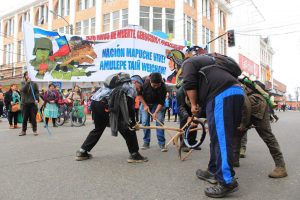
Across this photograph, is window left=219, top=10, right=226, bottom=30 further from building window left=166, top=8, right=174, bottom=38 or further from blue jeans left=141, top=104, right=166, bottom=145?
blue jeans left=141, top=104, right=166, bottom=145

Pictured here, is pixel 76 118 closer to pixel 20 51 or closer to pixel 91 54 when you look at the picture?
pixel 91 54

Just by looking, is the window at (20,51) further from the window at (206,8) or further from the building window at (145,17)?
the window at (206,8)

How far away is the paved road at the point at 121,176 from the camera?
3.62 m

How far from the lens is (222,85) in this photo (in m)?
3.56

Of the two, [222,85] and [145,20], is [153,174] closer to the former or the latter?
[222,85]

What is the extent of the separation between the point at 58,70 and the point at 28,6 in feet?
100.0

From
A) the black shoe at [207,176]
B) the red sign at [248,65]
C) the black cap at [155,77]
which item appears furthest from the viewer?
the red sign at [248,65]

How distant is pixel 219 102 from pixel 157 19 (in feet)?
85.2

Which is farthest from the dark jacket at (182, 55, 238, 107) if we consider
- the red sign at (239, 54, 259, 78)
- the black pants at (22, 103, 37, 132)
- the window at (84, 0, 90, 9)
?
the red sign at (239, 54, 259, 78)

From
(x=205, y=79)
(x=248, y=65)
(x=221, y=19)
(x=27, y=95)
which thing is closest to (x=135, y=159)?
(x=205, y=79)

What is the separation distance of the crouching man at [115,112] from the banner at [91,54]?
30.1 feet

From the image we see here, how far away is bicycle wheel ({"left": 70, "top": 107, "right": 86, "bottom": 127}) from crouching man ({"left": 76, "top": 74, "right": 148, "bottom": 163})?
7385 millimetres

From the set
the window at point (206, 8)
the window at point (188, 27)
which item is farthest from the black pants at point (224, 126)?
the window at point (206, 8)

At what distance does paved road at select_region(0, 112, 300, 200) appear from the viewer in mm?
3615
